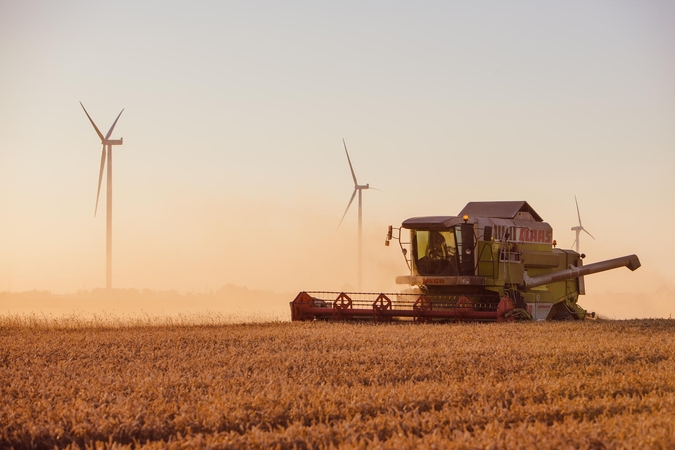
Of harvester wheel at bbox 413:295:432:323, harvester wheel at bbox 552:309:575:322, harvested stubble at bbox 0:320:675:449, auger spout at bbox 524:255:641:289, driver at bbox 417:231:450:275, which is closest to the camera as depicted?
harvested stubble at bbox 0:320:675:449

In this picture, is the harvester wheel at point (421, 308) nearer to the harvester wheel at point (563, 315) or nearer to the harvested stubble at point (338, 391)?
the harvested stubble at point (338, 391)

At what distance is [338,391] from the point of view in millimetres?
10531

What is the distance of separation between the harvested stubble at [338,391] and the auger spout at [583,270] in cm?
971

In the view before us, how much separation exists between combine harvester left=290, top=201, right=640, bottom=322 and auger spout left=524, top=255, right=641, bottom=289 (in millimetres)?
48

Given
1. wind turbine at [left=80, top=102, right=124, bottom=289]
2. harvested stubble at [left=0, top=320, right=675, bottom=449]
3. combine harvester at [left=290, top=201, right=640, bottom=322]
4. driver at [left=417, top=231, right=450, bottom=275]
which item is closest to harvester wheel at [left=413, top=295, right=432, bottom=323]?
combine harvester at [left=290, top=201, right=640, bottom=322]

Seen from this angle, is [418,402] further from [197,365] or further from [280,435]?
[197,365]

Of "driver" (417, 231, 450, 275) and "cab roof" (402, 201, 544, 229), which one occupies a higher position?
"cab roof" (402, 201, 544, 229)

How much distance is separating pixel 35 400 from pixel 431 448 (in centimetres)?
539

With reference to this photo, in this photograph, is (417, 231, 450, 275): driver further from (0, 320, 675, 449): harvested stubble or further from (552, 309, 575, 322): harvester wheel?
(0, 320, 675, 449): harvested stubble

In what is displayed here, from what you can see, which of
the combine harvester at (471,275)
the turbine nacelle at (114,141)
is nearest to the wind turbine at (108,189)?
the turbine nacelle at (114,141)

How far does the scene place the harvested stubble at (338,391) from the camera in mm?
8203

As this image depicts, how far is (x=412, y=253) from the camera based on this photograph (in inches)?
1082

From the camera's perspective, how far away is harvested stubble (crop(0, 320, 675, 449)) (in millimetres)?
8203

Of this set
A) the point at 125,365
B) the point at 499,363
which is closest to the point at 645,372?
the point at 499,363
